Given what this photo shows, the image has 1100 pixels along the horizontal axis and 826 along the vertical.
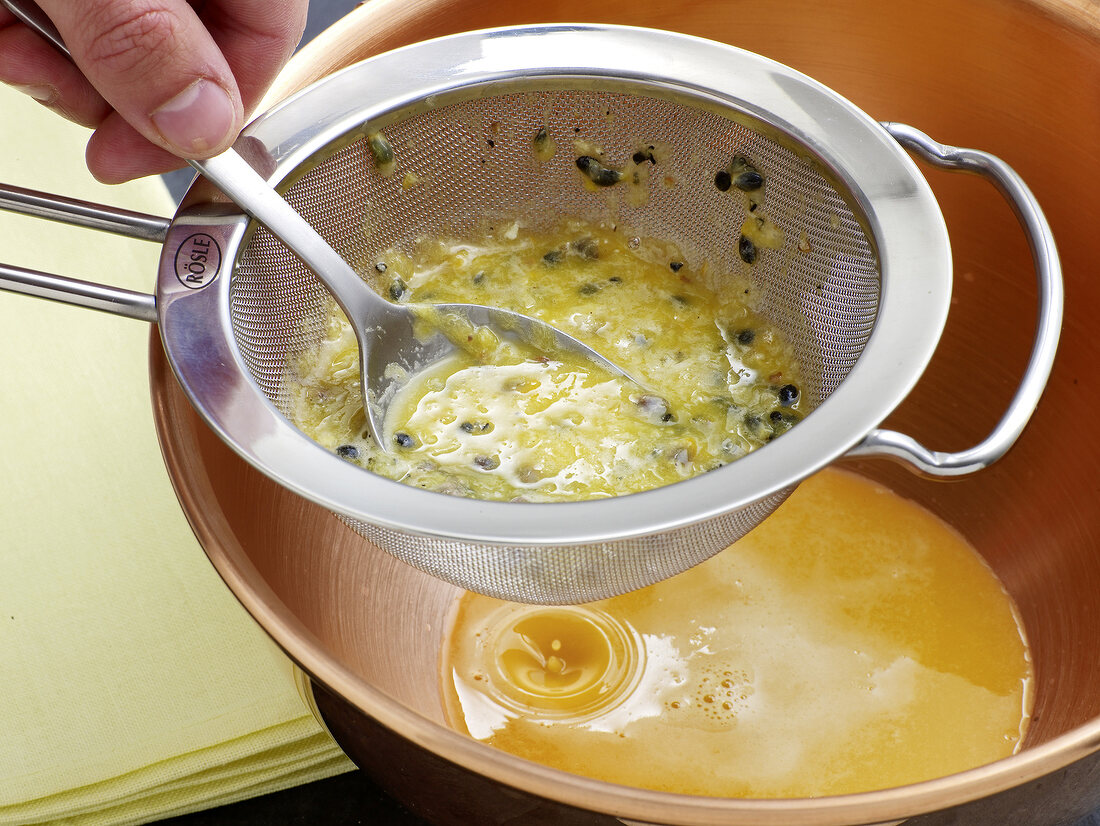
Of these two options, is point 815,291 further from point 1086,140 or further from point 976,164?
point 1086,140

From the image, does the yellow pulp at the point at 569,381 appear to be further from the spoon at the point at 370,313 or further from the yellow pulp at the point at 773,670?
the yellow pulp at the point at 773,670

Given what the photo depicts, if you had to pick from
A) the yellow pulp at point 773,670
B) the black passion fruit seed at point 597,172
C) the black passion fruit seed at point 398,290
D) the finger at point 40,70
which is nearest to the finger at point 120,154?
the finger at point 40,70

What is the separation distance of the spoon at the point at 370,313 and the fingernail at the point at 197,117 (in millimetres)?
59

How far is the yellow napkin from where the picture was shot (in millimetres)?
1146

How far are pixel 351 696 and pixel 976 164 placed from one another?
0.83 meters

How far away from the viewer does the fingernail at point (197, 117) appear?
0.85 meters

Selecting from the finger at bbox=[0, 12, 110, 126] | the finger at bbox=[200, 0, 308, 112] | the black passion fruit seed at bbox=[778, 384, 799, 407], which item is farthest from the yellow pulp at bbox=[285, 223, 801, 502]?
the finger at bbox=[0, 12, 110, 126]

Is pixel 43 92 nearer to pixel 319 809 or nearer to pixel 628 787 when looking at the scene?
pixel 319 809

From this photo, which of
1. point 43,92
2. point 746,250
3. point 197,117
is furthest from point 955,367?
point 43,92

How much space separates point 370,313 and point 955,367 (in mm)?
815

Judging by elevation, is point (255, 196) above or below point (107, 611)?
above

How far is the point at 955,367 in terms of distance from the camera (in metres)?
1.46

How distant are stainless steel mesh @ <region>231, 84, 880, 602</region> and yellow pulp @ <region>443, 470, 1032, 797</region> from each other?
0.18m

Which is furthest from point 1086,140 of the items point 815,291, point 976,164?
point 815,291
